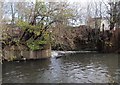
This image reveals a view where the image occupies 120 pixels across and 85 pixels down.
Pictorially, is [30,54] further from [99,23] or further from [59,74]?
[99,23]

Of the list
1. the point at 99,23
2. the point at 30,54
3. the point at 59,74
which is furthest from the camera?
the point at 99,23

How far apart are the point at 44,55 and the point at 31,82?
16.4 ft

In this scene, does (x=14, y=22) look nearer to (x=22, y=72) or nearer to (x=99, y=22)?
(x=22, y=72)

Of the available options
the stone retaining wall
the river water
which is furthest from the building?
the river water

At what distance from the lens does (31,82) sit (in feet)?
22.4

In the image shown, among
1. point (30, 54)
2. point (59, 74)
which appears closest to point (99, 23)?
point (30, 54)

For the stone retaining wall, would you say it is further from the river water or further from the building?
the building

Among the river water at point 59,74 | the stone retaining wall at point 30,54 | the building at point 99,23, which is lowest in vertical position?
the river water at point 59,74

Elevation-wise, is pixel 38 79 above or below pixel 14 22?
below

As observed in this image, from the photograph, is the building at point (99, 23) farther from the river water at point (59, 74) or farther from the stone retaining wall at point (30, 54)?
the river water at point (59, 74)

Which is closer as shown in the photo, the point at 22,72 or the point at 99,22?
the point at 22,72

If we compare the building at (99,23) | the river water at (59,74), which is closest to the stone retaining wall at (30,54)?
the river water at (59,74)

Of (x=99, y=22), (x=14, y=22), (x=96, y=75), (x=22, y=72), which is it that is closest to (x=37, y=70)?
(x=22, y=72)

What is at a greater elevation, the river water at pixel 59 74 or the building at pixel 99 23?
the building at pixel 99 23
